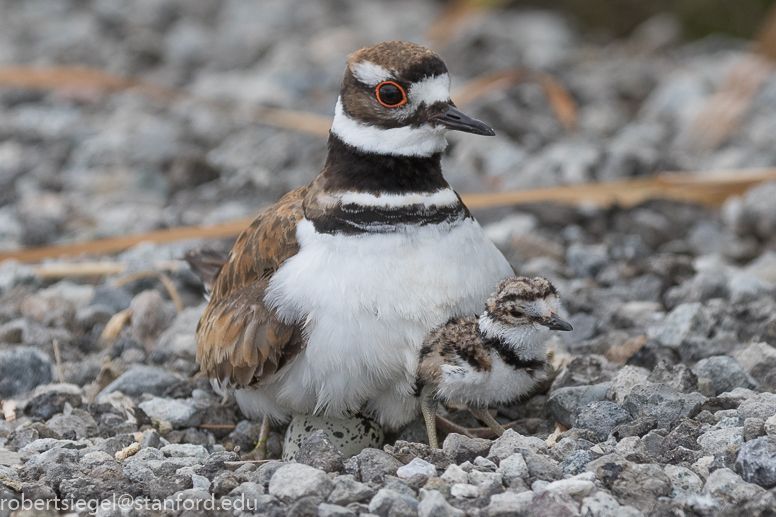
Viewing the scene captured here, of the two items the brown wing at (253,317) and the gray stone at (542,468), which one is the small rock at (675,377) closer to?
the gray stone at (542,468)

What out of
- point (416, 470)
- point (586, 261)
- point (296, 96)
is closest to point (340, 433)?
point (416, 470)

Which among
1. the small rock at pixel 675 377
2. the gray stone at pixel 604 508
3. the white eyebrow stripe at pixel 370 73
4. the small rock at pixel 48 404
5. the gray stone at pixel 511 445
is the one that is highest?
the white eyebrow stripe at pixel 370 73

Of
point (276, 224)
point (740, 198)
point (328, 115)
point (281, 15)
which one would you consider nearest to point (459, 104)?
point (328, 115)

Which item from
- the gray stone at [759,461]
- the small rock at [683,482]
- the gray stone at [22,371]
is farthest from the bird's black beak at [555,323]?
the gray stone at [22,371]

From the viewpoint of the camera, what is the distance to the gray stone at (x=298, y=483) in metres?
Answer: 3.50

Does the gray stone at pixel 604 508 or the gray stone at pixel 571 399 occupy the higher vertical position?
the gray stone at pixel 604 508

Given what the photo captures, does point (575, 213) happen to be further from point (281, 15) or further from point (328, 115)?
point (281, 15)

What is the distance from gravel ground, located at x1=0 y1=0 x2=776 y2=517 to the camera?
3.60 metres

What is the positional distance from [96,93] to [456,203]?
7.22m

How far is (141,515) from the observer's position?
3494mm

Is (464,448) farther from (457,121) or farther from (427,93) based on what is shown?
(427,93)

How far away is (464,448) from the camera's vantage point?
12.7 ft

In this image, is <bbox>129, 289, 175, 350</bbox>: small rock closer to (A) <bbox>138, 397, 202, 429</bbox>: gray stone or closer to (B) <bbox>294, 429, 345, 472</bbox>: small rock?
(A) <bbox>138, 397, 202, 429</bbox>: gray stone

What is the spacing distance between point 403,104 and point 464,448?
1.54 m
